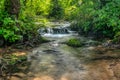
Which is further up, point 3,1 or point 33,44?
point 3,1

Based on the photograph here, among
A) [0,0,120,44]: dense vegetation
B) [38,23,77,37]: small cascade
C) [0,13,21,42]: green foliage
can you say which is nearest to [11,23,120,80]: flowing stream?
[0,13,21,42]: green foliage

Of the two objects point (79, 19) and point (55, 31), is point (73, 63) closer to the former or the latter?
point (79, 19)

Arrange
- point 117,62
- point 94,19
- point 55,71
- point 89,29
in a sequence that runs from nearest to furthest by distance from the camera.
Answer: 1. point 55,71
2. point 117,62
3. point 94,19
4. point 89,29

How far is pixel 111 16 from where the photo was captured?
15562 millimetres

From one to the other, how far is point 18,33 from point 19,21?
2.60 feet

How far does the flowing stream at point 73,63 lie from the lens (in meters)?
8.78

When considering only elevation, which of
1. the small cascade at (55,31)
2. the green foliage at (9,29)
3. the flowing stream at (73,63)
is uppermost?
the green foliage at (9,29)

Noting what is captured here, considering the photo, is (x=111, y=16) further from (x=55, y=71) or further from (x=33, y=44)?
(x=55, y=71)

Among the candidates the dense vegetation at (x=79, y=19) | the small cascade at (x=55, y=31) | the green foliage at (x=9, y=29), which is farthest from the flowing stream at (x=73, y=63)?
the small cascade at (x=55, y=31)

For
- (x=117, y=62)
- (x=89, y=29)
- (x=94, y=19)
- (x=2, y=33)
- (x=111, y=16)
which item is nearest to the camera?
(x=117, y=62)

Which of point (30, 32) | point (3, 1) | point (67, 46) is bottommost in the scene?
point (67, 46)

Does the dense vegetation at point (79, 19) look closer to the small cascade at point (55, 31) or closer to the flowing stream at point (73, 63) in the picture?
the small cascade at point (55, 31)

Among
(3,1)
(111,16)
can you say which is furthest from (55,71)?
(111,16)

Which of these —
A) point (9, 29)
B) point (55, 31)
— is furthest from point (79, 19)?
point (9, 29)
